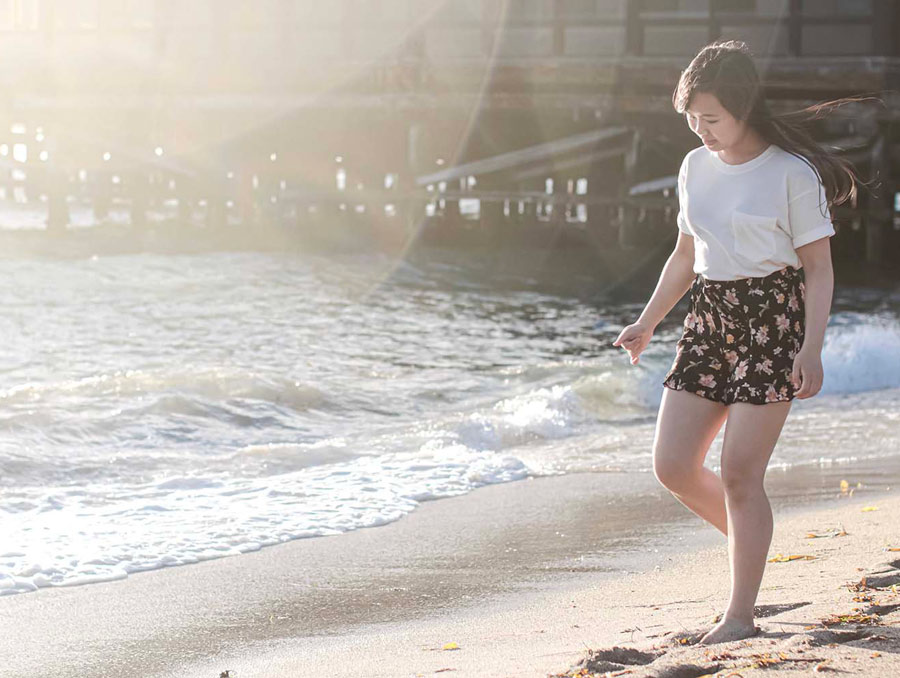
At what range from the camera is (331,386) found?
946cm

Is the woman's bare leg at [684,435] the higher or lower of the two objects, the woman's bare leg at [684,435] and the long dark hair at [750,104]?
the lower

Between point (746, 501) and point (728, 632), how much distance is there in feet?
1.07

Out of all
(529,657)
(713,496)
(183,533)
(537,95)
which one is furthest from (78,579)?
(537,95)

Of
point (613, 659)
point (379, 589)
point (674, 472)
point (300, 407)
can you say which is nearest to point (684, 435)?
point (674, 472)

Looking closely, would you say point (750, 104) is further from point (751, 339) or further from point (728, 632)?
point (728, 632)

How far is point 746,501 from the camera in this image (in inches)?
123

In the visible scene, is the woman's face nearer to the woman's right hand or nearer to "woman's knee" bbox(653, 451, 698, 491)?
the woman's right hand

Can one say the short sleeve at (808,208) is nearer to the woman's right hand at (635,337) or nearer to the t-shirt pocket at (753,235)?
the t-shirt pocket at (753,235)

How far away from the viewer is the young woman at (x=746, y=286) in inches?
119

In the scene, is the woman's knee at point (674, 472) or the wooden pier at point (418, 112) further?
the wooden pier at point (418, 112)

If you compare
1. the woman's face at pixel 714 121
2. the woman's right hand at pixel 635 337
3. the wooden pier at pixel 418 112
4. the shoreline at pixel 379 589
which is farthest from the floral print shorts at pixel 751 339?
the wooden pier at pixel 418 112

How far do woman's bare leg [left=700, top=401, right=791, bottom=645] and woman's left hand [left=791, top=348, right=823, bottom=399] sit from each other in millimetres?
106

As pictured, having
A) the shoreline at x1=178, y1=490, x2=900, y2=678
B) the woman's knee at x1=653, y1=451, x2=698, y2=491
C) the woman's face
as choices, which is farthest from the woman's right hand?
the shoreline at x1=178, y1=490, x2=900, y2=678

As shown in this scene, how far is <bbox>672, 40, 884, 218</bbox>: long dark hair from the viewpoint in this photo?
302cm
